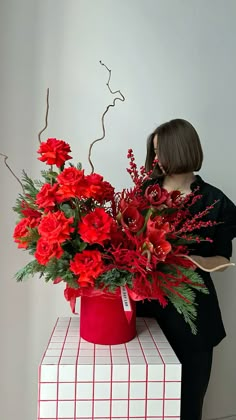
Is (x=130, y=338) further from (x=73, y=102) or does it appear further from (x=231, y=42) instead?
(x=231, y=42)

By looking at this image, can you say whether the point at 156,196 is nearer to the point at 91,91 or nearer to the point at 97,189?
the point at 97,189

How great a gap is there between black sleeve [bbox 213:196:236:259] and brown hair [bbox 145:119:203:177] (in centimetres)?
16

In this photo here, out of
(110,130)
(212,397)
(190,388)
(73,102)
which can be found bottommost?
(212,397)

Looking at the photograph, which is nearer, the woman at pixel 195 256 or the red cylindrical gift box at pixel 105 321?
the red cylindrical gift box at pixel 105 321

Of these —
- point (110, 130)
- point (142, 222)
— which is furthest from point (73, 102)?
point (142, 222)

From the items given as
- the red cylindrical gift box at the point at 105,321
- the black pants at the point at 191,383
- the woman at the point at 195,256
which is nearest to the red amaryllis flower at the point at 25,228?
the red cylindrical gift box at the point at 105,321

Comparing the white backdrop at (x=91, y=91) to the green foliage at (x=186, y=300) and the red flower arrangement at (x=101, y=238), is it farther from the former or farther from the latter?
the green foliage at (x=186, y=300)

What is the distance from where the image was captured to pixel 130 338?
915 mm

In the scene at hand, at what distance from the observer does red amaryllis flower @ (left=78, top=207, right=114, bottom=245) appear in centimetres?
73

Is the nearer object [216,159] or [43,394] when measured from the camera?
[43,394]

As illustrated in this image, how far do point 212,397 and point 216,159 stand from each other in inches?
40.9

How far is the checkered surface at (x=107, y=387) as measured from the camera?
30.5 inches

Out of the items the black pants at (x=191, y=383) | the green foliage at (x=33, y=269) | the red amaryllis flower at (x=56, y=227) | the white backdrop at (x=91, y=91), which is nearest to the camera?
the red amaryllis flower at (x=56, y=227)

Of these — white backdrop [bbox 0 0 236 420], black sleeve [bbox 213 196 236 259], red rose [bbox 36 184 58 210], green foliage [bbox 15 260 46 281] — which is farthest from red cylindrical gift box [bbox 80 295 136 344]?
white backdrop [bbox 0 0 236 420]
